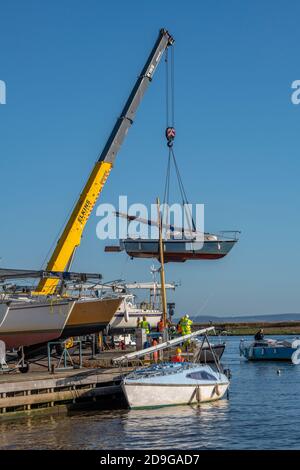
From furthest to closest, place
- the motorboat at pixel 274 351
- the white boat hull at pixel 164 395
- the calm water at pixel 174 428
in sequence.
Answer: the motorboat at pixel 274 351
the white boat hull at pixel 164 395
the calm water at pixel 174 428

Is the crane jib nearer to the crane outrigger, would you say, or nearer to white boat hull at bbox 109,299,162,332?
the crane outrigger

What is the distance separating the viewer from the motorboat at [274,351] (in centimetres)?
5289

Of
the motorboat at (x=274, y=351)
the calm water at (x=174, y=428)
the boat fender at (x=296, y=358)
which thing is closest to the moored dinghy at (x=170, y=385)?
the calm water at (x=174, y=428)

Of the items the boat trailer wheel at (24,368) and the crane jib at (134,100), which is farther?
the crane jib at (134,100)

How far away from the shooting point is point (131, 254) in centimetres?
4506

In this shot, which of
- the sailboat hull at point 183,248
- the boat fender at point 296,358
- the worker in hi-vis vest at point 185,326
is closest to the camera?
the worker in hi-vis vest at point 185,326

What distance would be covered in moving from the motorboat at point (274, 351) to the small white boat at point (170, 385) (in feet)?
77.1

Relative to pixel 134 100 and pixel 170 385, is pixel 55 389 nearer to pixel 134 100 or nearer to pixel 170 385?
pixel 170 385

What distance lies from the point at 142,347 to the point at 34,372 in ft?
18.4

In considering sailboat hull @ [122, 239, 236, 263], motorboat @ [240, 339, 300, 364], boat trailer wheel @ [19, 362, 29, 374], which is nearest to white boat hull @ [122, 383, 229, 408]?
boat trailer wheel @ [19, 362, 29, 374]

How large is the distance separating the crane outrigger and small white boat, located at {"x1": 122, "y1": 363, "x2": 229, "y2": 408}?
8.64 m

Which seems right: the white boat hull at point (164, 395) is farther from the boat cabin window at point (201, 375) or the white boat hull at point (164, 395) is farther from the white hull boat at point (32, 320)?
the white hull boat at point (32, 320)

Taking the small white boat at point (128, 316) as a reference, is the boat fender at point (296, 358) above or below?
below
